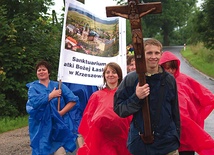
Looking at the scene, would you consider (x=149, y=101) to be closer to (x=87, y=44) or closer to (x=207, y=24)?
(x=87, y=44)

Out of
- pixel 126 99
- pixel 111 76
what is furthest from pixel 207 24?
pixel 126 99

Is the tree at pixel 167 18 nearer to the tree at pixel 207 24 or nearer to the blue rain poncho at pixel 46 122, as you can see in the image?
the tree at pixel 207 24

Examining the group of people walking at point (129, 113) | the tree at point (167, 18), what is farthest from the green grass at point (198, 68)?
the tree at point (167, 18)

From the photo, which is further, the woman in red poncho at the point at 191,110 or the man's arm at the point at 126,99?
the woman in red poncho at the point at 191,110

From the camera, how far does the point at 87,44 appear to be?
239 inches

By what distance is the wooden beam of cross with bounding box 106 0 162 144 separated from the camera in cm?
336

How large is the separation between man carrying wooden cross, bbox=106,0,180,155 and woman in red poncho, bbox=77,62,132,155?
1204 mm

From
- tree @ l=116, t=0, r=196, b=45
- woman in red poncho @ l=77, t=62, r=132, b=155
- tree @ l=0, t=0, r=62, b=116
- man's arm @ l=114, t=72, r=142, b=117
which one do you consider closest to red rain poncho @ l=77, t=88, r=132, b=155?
woman in red poncho @ l=77, t=62, r=132, b=155

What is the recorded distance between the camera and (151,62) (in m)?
3.79

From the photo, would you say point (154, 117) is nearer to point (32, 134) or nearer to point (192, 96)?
point (192, 96)

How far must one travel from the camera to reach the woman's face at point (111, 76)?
5273 millimetres

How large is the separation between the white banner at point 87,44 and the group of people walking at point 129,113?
0.31 metres

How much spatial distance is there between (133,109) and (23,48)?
9.60 metres

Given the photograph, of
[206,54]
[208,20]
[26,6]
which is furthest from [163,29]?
[26,6]
